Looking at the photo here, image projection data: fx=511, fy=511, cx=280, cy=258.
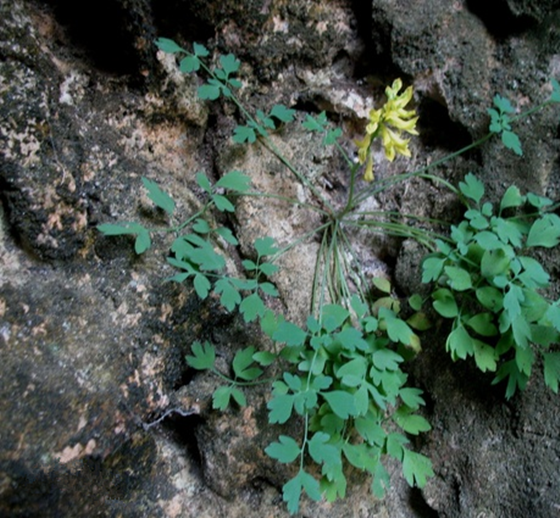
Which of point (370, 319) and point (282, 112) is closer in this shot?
point (370, 319)

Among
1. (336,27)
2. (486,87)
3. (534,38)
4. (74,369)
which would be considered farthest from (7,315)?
(534,38)

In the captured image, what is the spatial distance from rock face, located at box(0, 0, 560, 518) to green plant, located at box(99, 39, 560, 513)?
3.5 inches

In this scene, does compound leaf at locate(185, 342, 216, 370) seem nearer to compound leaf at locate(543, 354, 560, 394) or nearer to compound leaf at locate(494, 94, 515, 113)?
compound leaf at locate(543, 354, 560, 394)

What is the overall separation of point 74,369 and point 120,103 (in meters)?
0.77

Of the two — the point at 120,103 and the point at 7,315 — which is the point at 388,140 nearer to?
the point at 120,103

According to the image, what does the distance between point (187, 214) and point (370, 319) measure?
24.0 inches

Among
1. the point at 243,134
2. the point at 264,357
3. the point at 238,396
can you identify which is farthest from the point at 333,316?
the point at 243,134

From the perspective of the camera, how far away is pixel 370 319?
4.62 ft

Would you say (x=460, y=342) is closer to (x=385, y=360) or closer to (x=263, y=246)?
(x=385, y=360)

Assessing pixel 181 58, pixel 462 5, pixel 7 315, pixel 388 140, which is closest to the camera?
pixel 7 315

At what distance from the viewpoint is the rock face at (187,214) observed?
1259mm

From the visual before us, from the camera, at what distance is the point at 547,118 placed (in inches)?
62.9

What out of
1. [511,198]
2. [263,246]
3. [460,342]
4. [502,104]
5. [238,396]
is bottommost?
[238,396]

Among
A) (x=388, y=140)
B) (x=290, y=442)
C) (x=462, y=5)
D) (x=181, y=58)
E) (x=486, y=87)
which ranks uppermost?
(x=462, y=5)
